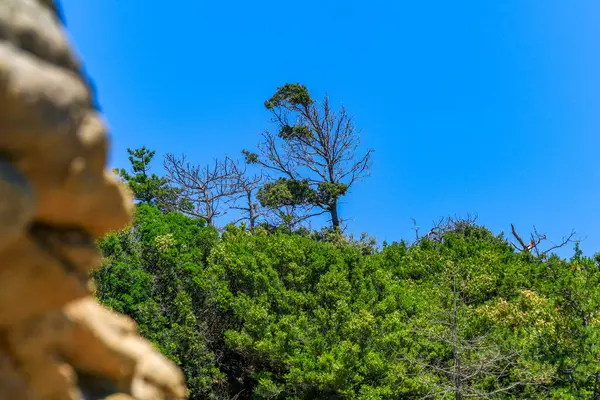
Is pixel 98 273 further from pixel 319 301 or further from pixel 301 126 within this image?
pixel 301 126

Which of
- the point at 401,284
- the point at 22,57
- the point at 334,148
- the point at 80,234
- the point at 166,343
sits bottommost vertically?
the point at 80,234

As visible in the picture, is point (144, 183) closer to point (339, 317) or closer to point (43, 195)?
point (339, 317)

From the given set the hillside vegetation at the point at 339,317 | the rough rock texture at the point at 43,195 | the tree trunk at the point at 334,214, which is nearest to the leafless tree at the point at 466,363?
the hillside vegetation at the point at 339,317

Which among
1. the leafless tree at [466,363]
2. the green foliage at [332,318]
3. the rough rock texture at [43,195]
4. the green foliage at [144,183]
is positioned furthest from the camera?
the green foliage at [144,183]

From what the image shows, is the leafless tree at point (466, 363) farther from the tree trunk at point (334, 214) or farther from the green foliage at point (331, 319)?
the tree trunk at point (334, 214)

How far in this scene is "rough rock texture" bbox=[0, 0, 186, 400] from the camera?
2244 mm

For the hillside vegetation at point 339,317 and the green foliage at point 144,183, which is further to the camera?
the green foliage at point 144,183

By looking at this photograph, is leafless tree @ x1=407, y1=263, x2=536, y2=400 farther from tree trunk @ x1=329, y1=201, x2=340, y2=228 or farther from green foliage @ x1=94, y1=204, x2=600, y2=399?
tree trunk @ x1=329, y1=201, x2=340, y2=228

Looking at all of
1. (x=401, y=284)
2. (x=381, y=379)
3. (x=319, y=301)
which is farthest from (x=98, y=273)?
(x=401, y=284)

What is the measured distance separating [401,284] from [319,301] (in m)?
4.06

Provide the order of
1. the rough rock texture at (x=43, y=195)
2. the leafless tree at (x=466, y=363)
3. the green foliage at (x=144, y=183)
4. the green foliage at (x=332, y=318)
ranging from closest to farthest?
the rough rock texture at (x=43, y=195), the leafless tree at (x=466, y=363), the green foliage at (x=332, y=318), the green foliage at (x=144, y=183)

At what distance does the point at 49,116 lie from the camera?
229cm

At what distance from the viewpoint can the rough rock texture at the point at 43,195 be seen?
2.24 metres

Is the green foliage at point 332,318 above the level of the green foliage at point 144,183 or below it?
below
